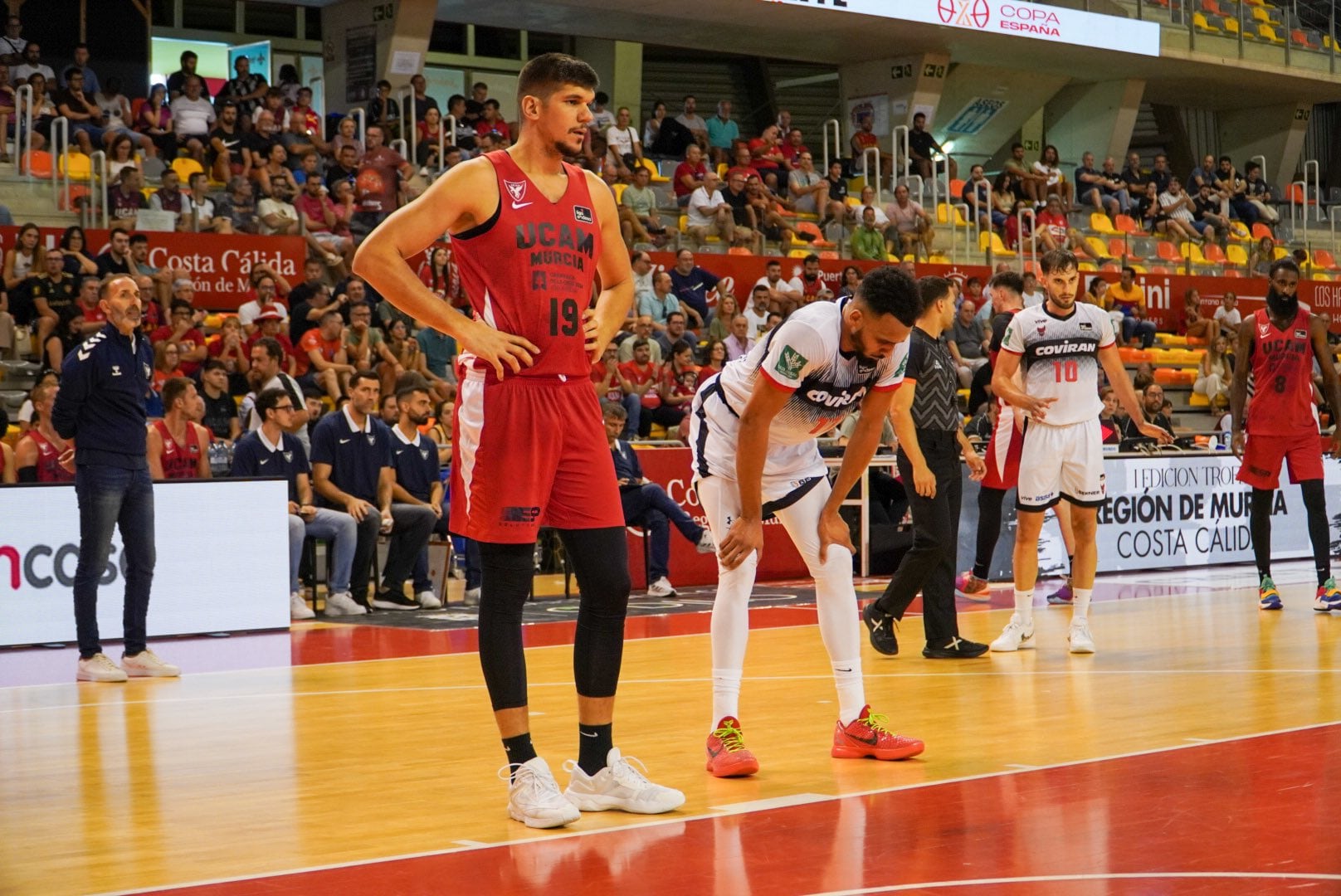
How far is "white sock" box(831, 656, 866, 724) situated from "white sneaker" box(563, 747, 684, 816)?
3.35 feet

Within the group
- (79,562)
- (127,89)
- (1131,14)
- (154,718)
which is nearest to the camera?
(154,718)

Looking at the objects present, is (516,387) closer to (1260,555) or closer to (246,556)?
(246,556)

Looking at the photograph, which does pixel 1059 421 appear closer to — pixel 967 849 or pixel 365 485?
pixel 967 849

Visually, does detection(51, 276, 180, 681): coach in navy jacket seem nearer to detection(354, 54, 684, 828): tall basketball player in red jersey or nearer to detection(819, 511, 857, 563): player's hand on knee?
detection(354, 54, 684, 828): tall basketball player in red jersey

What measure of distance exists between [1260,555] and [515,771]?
7.14 meters

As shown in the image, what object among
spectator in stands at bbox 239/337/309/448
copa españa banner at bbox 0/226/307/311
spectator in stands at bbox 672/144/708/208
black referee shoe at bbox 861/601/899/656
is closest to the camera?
black referee shoe at bbox 861/601/899/656

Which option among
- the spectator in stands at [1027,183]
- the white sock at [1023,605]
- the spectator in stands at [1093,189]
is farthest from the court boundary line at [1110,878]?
the spectator in stands at [1093,189]

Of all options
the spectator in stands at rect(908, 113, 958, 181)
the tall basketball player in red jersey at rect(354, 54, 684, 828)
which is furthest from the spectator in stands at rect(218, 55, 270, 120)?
the tall basketball player in red jersey at rect(354, 54, 684, 828)

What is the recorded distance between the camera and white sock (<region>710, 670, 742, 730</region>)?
207 inches

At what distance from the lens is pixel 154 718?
262 inches

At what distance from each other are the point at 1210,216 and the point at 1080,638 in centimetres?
2088

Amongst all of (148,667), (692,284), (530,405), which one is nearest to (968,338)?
(692,284)

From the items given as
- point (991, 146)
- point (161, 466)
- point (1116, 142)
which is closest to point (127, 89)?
point (161, 466)

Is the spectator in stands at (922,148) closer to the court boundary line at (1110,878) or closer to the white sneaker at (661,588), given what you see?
the white sneaker at (661,588)
